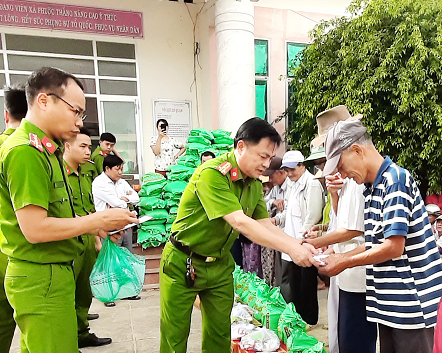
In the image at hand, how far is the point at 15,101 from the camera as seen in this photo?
6.40 ft

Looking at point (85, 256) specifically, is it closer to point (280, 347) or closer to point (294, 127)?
point (280, 347)

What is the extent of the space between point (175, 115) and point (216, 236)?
5.29 metres

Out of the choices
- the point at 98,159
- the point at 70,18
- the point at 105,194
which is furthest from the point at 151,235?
the point at 70,18

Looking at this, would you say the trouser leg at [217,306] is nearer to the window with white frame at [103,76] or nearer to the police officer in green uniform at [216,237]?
the police officer in green uniform at [216,237]

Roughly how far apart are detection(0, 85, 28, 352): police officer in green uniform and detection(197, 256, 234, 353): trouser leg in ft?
3.61

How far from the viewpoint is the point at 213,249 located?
6.27 feet

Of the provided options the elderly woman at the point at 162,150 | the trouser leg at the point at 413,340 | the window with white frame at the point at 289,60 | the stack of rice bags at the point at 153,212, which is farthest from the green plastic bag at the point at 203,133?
the trouser leg at the point at 413,340

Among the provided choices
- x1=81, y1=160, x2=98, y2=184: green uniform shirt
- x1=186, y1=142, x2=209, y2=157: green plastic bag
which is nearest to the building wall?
x1=186, y1=142, x2=209, y2=157: green plastic bag

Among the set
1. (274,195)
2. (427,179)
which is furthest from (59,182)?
(427,179)

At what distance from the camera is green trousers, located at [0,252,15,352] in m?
1.79

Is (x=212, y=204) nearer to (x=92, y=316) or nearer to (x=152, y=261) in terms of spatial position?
(x=92, y=316)

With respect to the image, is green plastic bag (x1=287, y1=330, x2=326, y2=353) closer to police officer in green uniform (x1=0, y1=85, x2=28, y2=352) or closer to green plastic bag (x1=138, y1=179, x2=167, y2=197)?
police officer in green uniform (x1=0, y1=85, x2=28, y2=352)

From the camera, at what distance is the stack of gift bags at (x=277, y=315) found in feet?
6.59

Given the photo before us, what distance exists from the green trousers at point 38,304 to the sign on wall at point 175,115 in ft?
18.2
